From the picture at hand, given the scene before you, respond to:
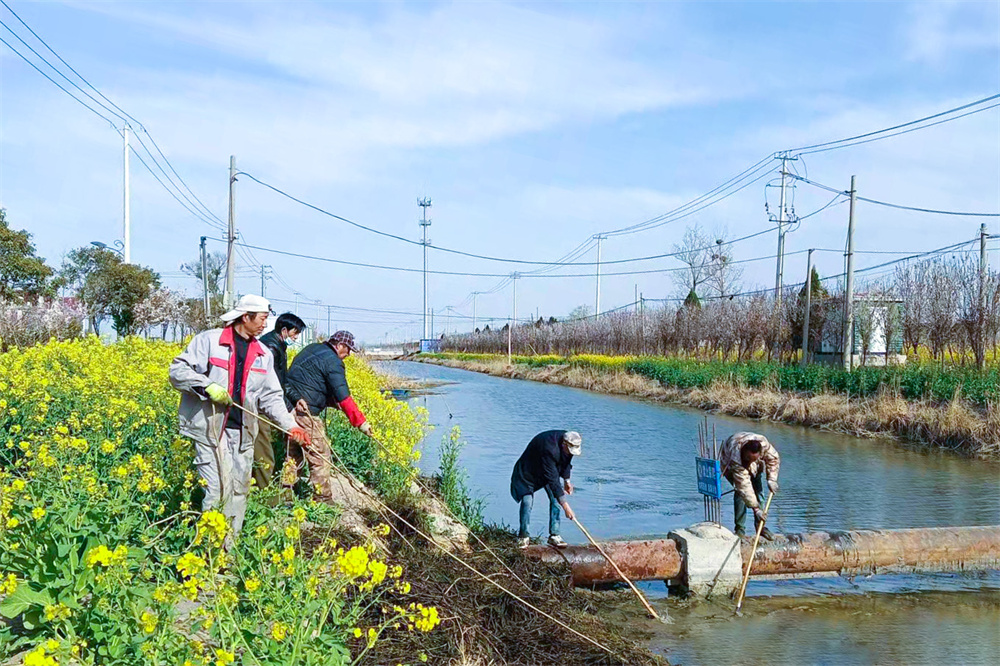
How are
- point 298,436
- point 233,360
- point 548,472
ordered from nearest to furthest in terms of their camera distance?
point 233,360, point 298,436, point 548,472

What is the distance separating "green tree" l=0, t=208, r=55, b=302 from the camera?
25.1 m

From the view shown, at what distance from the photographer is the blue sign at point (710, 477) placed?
8492mm

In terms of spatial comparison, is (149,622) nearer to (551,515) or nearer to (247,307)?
(247,307)

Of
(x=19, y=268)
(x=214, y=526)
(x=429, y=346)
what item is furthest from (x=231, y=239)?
(x=429, y=346)

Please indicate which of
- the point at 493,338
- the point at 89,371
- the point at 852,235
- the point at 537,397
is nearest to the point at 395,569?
the point at 89,371

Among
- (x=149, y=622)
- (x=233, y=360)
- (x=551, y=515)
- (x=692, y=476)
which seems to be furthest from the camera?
(x=692, y=476)

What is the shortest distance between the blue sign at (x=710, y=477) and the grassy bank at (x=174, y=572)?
2.38 meters

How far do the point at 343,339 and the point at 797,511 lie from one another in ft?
23.9

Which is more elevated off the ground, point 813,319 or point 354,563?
point 813,319

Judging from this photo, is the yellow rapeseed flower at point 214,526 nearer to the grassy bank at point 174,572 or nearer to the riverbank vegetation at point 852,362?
the grassy bank at point 174,572

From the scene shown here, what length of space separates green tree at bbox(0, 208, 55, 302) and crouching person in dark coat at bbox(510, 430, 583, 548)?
21.3 meters

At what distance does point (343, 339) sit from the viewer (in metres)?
7.58

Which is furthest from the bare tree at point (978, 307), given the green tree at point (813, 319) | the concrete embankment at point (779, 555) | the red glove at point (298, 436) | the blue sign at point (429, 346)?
the blue sign at point (429, 346)

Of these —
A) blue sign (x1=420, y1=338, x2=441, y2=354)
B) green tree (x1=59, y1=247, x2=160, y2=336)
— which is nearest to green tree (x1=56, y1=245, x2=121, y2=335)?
green tree (x1=59, y1=247, x2=160, y2=336)
